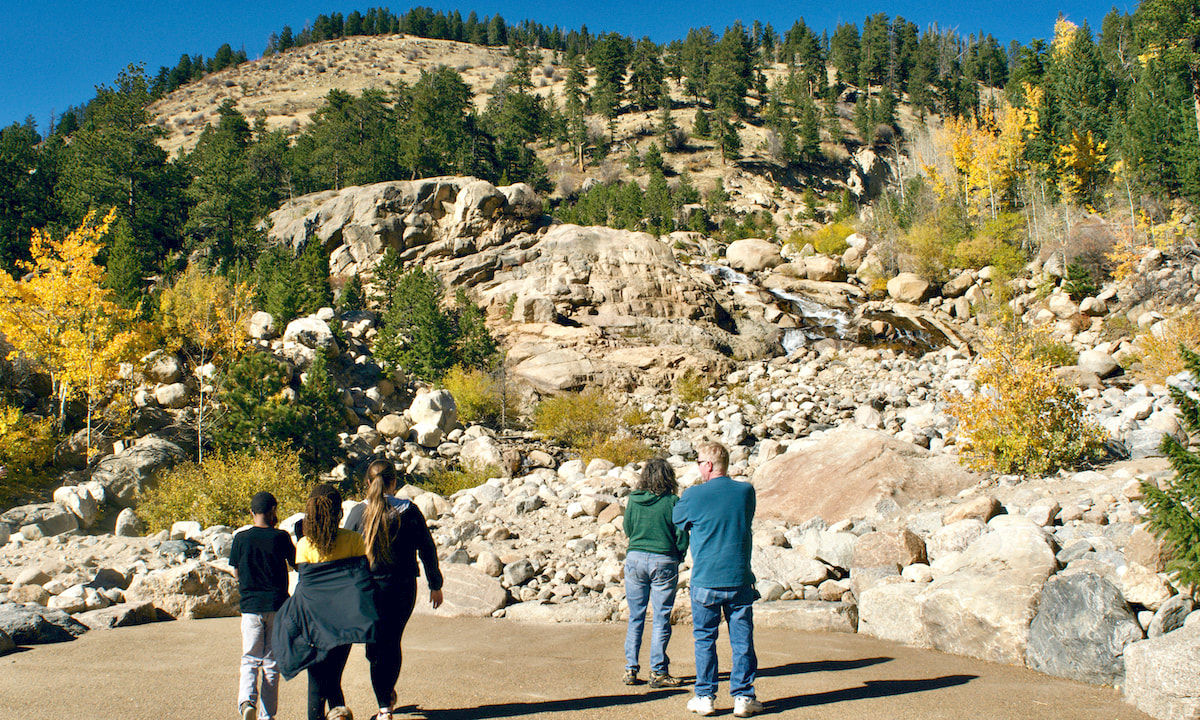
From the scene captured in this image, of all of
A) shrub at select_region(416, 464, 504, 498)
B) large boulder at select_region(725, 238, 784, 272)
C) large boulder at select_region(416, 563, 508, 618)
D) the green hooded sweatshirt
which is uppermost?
large boulder at select_region(725, 238, 784, 272)

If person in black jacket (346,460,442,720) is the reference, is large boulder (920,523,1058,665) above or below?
below

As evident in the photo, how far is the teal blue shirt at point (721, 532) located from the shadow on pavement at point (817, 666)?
5.19 ft

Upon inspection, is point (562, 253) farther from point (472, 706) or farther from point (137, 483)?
point (472, 706)

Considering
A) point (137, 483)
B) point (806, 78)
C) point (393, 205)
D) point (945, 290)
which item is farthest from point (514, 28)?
point (137, 483)

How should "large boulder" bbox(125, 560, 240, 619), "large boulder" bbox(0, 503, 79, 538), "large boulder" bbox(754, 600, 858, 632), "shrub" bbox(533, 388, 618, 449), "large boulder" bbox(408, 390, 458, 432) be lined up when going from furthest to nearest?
1. "shrub" bbox(533, 388, 618, 449)
2. "large boulder" bbox(408, 390, 458, 432)
3. "large boulder" bbox(0, 503, 79, 538)
4. "large boulder" bbox(125, 560, 240, 619)
5. "large boulder" bbox(754, 600, 858, 632)

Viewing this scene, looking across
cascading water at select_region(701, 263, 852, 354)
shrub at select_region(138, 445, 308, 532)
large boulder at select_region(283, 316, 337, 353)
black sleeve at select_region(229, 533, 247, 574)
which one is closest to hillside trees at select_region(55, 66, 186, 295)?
large boulder at select_region(283, 316, 337, 353)

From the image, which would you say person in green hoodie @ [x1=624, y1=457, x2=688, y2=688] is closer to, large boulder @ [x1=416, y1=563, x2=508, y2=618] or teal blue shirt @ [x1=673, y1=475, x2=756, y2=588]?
teal blue shirt @ [x1=673, y1=475, x2=756, y2=588]

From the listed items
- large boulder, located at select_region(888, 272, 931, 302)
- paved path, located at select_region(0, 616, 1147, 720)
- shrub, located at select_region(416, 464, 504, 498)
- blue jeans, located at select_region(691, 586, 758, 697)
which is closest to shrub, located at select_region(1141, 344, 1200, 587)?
paved path, located at select_region(0, 616, 1147, 720)

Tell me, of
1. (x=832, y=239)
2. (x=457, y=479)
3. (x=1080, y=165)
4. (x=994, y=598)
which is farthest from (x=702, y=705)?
(x=1080, y=165)

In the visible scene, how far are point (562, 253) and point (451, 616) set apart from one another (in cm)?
2617

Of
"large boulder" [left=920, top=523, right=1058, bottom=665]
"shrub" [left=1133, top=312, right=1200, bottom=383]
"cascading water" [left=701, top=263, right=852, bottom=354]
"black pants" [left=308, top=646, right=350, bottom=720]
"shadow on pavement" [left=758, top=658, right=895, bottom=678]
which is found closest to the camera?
"black pants" [left=308, top=646, right=350, bottom=720]

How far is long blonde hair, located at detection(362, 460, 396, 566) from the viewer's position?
441 cm

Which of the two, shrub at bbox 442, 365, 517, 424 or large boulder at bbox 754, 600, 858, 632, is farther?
shrub at bbox 442, 365, 517, 424

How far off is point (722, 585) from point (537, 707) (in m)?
1.65
